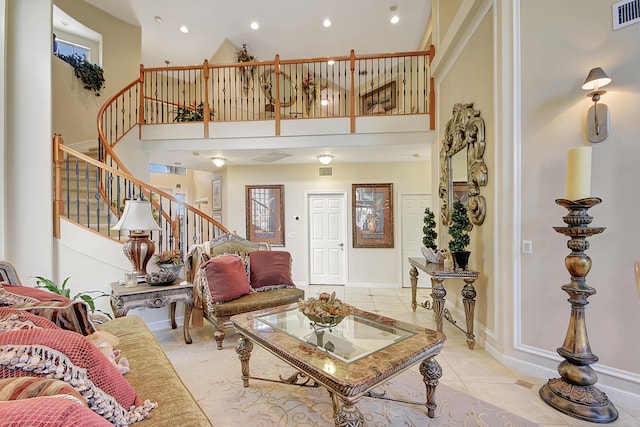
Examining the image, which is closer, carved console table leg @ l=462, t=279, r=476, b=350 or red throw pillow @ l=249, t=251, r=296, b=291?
carved console table leg @ l=462, t=279, r=476, b=350

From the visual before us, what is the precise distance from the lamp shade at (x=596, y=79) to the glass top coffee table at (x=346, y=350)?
6.50ft

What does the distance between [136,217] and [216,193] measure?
4.08 m

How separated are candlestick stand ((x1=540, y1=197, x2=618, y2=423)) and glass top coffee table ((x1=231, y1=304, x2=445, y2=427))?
0.89 metres

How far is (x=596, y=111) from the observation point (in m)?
2.02

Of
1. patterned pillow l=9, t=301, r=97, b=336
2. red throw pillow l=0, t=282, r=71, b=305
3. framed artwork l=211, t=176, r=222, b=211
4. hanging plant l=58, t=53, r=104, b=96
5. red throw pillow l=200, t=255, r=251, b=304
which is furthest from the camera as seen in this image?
framed artwork l=211, t=176, r=222, b=211

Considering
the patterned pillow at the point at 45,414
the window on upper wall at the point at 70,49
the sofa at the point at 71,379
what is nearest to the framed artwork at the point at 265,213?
the window on upper wall at the point at 70,49

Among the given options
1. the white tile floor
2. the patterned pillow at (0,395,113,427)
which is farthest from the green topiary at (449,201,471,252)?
the patterned pillow at (0,395,113,427)

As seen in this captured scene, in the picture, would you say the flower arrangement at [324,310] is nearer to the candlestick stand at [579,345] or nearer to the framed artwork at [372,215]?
the candlestick stand at [579,345]

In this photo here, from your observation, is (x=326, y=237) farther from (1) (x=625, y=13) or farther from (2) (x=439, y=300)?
(1) (x=625, y=13)

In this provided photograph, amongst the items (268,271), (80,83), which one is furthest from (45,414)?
(80,83)

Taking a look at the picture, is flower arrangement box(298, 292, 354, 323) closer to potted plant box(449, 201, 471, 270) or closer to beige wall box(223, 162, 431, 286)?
potted plant box(449, 201, 471, 270)

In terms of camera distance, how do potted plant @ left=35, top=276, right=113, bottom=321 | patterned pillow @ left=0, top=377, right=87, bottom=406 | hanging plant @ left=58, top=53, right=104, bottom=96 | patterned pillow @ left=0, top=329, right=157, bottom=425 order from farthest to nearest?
hanging plant @ left=58, top=53, right=104, bottom=96, potted plant @ left=35, top=276, right=113, bottom=321, patterned pillow @ left=0, top=329, right=157, bottom=425, patterned pillow @ left=0, top=377, right=87, bottom=406

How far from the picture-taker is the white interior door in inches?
222

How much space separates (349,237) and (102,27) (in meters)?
6.27
